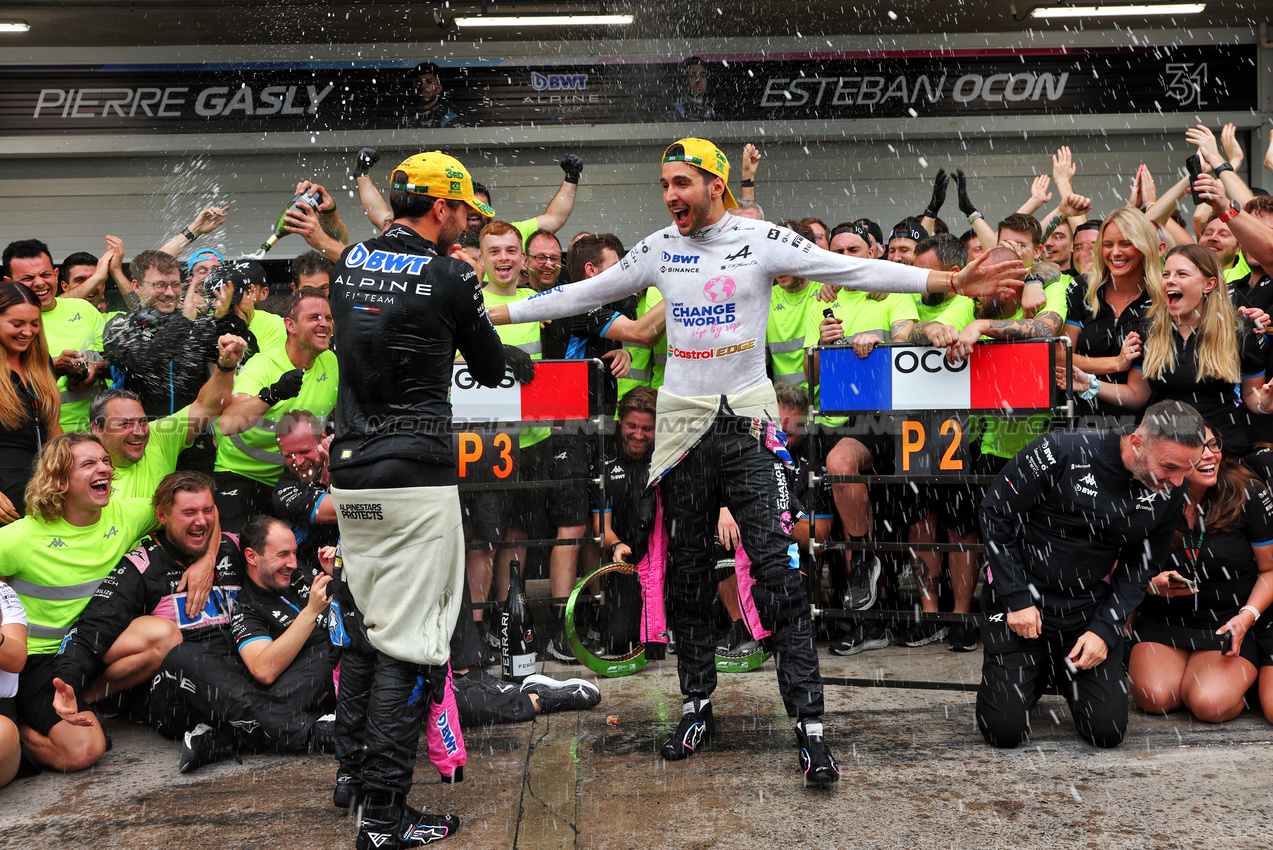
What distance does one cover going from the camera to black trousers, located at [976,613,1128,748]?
4.10 m

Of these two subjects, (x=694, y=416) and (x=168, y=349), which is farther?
(x=168, y=349)

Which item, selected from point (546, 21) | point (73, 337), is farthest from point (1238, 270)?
point (546, 21)

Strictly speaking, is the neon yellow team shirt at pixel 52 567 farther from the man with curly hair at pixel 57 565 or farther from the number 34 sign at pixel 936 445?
the number 34 sign at pixel 936 445

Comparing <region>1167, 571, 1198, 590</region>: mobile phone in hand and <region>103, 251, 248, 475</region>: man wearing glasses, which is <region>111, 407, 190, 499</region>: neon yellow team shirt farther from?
<region>1167, 571, 1198, 590</region>: mobile phone in hand

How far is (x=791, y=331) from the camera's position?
20.8 ft

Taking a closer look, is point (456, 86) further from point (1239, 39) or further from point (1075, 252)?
point (1239, 39)

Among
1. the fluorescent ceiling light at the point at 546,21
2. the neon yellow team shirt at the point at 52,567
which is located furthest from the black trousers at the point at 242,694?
the fluorescent ceiling light at the point at 546,21

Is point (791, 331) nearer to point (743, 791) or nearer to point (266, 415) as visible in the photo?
point (266, 415)

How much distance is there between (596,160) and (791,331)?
6.75 metres

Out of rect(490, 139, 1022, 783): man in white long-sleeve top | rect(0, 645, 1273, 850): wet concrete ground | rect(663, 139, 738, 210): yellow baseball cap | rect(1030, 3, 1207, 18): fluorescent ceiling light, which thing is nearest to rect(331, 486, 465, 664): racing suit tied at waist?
rect(0, 645, 1273, 850): wet concrete ground

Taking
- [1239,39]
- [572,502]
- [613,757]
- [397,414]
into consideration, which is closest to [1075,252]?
[572,502]

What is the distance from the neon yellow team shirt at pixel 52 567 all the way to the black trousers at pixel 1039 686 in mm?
3928

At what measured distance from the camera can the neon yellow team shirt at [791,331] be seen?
627 centimetres

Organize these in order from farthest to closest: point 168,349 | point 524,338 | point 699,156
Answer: point 168,349
point 524,338
point 699,156
